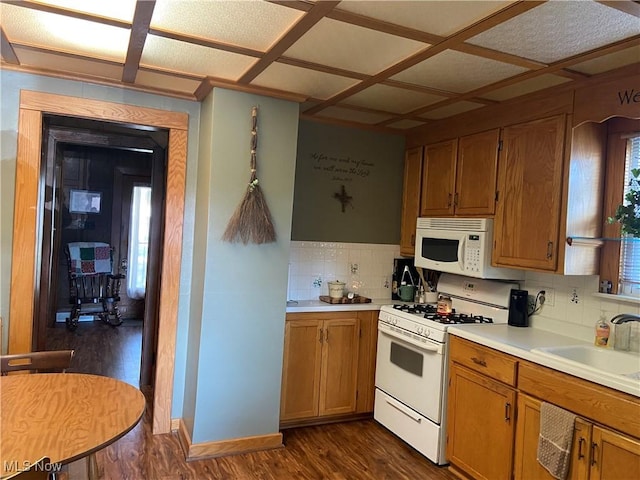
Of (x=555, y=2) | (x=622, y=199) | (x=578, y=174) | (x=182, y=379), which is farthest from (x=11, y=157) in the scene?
(x=622, y=199)

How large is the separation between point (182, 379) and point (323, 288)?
125cm

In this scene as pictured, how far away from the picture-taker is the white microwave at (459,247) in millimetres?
3012

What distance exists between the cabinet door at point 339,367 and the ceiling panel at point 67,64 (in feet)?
6.95

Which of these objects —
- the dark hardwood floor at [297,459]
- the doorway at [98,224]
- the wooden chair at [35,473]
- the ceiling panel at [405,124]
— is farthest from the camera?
the doorway at [98,224]

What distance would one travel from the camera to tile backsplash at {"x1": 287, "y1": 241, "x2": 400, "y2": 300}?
368 centimetres

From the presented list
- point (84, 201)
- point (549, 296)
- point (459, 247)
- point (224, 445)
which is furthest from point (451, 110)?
point (84, 201)

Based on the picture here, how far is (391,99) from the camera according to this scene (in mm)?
3062

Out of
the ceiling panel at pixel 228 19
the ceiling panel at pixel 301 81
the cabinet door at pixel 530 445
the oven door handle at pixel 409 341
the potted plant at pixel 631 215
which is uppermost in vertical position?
the ceiling panel at pixel 301 81

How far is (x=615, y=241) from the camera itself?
8.47 feet

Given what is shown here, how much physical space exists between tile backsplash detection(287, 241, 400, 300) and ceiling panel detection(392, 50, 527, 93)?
1.55 metres

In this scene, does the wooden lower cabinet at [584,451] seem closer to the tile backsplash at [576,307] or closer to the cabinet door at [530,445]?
the cabinet door at [530,445]

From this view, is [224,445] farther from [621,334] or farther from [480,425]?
[621,334]

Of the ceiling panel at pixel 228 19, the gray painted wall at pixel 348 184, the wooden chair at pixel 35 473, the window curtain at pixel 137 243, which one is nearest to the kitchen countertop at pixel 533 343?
the gray painted wall at pixel 348 184

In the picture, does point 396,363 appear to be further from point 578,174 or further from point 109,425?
point 109,425
